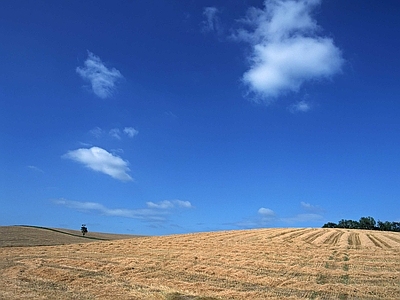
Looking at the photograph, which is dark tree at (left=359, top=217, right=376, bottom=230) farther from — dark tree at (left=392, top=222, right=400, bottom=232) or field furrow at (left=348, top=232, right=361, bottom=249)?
field furrow at (left=348, top=232, right=361, bottom=249)

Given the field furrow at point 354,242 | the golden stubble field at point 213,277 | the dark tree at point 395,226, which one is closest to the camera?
the golden stubble field at point 213,277

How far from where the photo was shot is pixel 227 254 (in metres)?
29.7

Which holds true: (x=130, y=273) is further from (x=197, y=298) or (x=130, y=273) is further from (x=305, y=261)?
(x=305, y=261)

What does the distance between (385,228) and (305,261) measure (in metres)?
111

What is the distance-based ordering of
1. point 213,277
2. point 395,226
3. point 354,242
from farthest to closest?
point 395,226 → point 354,242 → point 213,277

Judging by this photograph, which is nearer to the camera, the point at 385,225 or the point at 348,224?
the point at 385,225

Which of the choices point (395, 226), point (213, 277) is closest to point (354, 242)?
point (213, 277)

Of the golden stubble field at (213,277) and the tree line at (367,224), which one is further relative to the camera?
the tree line at (367,224)

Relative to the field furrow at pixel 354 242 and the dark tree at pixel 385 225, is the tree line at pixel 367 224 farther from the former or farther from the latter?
the field furrow at pixel 354 242

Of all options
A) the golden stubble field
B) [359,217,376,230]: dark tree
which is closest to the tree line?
[359,217,376,230]: dark tree

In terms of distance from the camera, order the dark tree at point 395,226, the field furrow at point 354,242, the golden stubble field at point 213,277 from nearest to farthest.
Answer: the golden stubble field at point 213,277 → the field furrow at point 354,242 → the dark tree at point 395,226

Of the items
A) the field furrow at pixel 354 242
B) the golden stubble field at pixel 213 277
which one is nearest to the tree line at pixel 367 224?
the field furrow at pixel 354 242

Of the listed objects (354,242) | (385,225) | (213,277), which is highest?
(385,225)

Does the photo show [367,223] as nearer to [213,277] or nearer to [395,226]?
[395,226]
